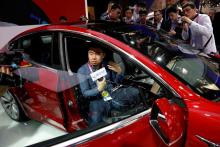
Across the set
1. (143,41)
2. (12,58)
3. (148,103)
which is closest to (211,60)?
(143,41)

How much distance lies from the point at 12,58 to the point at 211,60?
2.00 meters

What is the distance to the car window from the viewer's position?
94.7 inches

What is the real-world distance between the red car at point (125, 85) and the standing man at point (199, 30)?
51.6 inches

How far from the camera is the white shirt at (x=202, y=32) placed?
3.62 meters

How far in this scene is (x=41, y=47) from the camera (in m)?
2.68

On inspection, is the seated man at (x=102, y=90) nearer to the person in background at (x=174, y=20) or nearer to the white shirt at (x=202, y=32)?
the white shirt at (x=202, y=32)

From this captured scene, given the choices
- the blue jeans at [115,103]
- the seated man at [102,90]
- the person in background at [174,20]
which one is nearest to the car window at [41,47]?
the seated man at [102,90]

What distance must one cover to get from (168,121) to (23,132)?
5.72ft

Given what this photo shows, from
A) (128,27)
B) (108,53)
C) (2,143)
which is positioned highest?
(128,27)

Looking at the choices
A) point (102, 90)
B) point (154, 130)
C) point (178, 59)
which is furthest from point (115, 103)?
point (178, 59)

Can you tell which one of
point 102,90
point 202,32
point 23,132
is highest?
point 202,32

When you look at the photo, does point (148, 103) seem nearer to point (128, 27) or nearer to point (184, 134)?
point (184, 134)

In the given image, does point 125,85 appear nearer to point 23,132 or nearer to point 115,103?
point 115,103

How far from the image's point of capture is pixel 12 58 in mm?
2854
